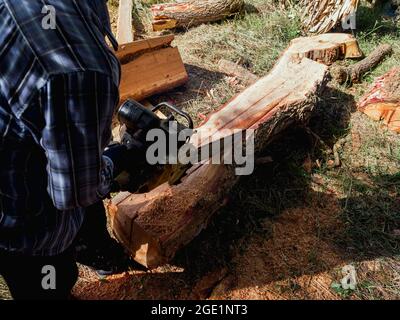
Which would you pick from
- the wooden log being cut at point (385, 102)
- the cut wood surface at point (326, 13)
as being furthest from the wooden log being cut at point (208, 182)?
the cut wood surface at point (326, 13)

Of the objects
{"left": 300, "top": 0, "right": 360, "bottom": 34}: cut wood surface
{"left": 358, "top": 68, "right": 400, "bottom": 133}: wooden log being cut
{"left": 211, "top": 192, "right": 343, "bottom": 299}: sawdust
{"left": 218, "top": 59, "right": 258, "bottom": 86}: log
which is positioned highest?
{"left": 300, "top": 0, "right": 360, "bottom": 34}: cut wood surface

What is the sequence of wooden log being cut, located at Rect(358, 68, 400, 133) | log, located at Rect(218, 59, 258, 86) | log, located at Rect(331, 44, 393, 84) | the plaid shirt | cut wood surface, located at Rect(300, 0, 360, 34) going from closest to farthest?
the plaid shirt, wooden log being cut, located at Rect(358, 68, 400, 133), log, located at Rect(331, 44, 393, 84), log, located at Rect(218, 59, 258, 86), cut wood surface, located at Rect(300, 0, 360, 34)

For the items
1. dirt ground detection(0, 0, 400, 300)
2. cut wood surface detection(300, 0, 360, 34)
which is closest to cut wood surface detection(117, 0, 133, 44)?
dirt ground detection(0, 0, 400, 300)

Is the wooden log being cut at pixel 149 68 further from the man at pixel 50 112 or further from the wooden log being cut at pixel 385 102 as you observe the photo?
the man at pixel 50 112

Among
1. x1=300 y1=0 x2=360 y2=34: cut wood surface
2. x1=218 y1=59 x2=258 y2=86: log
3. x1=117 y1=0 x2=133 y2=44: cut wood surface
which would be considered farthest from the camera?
x1=300 y1=0 x2=360 y2=34: cut wood surface

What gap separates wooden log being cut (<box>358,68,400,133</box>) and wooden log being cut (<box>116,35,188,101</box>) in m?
1.86

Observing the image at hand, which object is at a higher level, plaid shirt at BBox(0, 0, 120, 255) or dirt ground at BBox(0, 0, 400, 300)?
plaid shirt at BBox(0, 0, 120, 255)

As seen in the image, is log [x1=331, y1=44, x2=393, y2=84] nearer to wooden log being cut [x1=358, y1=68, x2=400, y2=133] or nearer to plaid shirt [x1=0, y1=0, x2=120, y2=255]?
wooden log being cut [x1=358, y1=68, x2=400, y2=133]

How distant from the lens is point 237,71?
4359 mm

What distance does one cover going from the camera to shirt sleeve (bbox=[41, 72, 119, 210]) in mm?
1054

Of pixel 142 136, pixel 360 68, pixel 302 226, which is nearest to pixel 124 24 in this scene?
pixel 360 68

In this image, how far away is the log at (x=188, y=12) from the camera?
5074 millimetres
